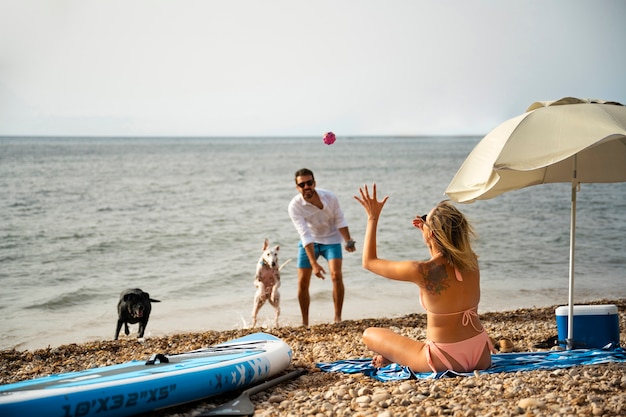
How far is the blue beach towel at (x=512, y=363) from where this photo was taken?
5438mm

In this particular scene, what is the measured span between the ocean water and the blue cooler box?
4.31m

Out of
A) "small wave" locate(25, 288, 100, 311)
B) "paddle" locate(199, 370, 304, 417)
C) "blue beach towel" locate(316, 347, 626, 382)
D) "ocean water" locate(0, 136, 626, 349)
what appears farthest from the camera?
"small wave" locate(25, 288, 100, 311)

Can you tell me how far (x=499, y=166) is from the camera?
530 centimetres

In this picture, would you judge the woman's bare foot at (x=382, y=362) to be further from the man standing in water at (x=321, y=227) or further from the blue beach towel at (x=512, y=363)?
the man standing in water at (x=321, y=227)

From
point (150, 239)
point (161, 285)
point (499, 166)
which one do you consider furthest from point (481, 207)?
point (499, 166)

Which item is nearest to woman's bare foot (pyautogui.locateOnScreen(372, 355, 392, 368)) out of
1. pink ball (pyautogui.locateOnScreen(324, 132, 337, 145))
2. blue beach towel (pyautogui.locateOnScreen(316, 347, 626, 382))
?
blue beach towel (pyautogui.locateOnScreen(316, 347, 626, 382))

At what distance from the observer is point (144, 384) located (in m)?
4.68

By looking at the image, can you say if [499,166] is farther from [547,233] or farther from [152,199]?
[152,199]

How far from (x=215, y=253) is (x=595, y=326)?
1045 centimetres

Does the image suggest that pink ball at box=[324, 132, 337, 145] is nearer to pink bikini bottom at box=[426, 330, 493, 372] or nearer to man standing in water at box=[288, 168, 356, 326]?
man standing in water at box=[288, 168, 356, 326]

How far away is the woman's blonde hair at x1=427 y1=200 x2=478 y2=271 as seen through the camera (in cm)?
507

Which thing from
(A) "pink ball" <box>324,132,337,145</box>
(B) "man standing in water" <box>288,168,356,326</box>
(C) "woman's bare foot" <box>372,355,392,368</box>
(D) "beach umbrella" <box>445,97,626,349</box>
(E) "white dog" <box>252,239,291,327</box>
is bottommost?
(C) "woman's bare foot" <box>372,355,392,368</box>

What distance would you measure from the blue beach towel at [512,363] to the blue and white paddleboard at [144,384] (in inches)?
24.6

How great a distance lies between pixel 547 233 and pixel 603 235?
55.2 inches
